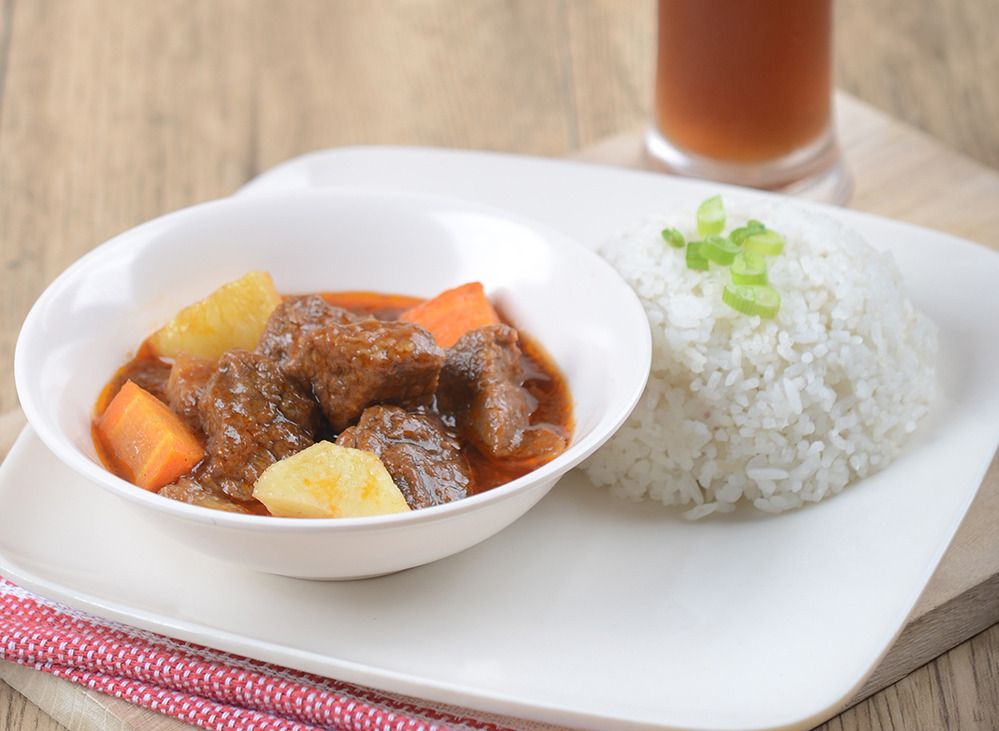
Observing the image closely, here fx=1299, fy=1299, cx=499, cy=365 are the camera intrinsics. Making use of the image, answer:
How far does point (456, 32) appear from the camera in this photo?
611 cm

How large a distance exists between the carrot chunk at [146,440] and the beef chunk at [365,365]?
31 centimetres

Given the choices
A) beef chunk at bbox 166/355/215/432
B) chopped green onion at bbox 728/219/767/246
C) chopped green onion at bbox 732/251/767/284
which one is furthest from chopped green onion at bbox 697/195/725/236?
beef chunk at bbox 166/355/215/432

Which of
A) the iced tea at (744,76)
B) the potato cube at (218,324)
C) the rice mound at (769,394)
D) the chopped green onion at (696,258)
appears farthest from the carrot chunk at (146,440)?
the iced tea at (744,76)

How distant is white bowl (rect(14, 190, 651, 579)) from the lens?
2.68 metres

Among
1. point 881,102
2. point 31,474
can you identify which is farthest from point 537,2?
point 31,474

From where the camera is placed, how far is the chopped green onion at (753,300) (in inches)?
128

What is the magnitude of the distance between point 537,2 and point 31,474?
385cm

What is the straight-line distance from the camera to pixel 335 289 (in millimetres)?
3744

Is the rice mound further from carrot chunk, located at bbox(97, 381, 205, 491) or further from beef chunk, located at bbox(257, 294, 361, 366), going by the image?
carrot chunk, located at bbox(97, 381, 205, 491)

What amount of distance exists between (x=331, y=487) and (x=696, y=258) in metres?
1.22

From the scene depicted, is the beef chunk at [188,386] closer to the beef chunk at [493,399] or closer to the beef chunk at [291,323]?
the beef chunk at [291,323]

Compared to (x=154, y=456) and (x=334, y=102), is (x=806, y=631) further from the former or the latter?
(x=334, y=102)

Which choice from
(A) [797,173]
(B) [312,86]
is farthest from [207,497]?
(B) [312,86]

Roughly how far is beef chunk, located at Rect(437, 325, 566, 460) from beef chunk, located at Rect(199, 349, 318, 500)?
13.9 inches
